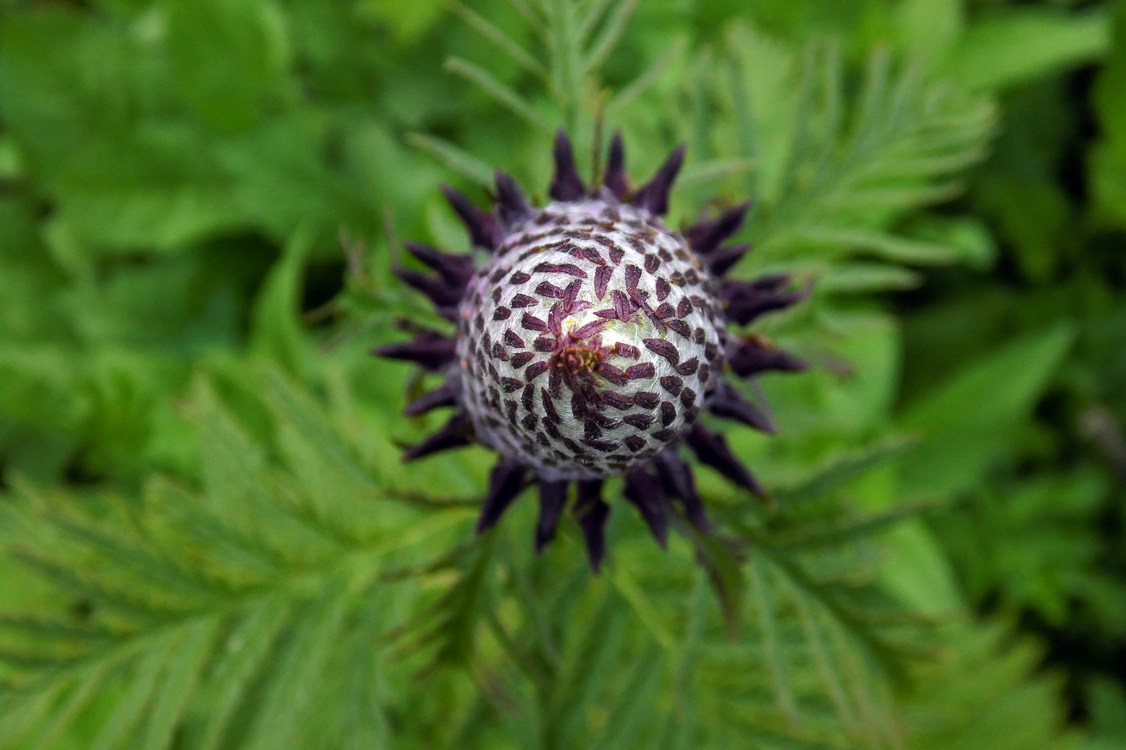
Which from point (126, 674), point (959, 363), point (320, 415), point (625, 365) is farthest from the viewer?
point (959, 363)

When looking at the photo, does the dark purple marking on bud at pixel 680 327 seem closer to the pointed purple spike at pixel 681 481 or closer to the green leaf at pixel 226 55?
the pointed purple spike at pixel 681 481

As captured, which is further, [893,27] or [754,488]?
[893,27]

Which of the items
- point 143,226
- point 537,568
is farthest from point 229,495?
point 143,226

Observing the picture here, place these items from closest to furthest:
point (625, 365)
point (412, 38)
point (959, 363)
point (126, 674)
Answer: point (625, 365) → point (126, 674) → point (412, 38) → point (959, 363)

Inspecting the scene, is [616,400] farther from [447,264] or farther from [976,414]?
[976,414]

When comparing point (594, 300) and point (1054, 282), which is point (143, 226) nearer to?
point (594, 300)

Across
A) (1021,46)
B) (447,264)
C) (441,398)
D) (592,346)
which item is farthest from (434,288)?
(1021,46)

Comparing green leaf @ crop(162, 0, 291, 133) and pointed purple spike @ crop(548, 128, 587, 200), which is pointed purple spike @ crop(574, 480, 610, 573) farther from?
green leaf @ crop(162, 0, 291, 133)
